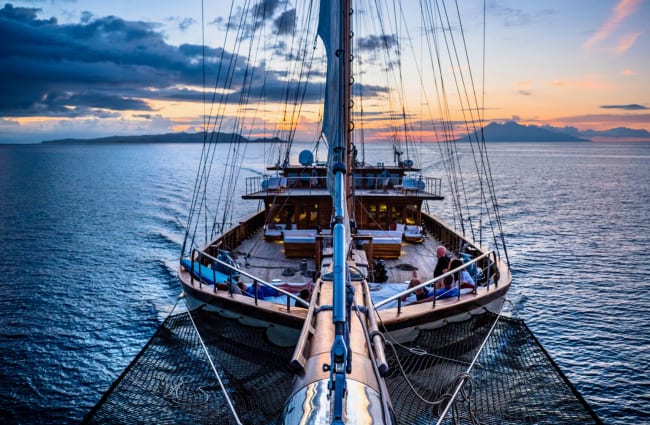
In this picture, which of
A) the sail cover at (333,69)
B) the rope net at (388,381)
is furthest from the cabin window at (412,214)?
the sail cover at (333,69)

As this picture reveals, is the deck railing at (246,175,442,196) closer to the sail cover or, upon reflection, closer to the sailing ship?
the sailing ship

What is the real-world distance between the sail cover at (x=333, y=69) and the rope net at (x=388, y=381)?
142 inches

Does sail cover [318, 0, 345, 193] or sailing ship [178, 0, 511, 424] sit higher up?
sail cover [318, 0, 345, 193]

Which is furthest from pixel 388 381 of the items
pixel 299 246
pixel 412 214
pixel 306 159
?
pixel 306 159

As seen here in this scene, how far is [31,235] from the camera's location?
125ft

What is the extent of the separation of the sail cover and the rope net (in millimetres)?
3615

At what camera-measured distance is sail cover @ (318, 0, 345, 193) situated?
7.00 meters

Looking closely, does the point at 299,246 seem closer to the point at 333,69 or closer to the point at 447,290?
the point at 447,290

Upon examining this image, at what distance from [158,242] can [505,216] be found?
39.9 meters

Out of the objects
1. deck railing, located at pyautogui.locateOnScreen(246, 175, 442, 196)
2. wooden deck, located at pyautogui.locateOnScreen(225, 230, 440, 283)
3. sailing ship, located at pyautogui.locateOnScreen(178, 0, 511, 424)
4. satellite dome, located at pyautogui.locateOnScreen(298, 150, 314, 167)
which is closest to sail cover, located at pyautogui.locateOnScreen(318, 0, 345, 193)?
sailing ship, located at pyautogui.locateOnScreen(178, 0, 511, 424)

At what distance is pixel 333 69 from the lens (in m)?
7.30

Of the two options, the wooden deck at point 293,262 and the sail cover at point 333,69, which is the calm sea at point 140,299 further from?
the sail cover at point 333,69

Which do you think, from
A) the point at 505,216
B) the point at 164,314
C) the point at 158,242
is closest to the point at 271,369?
the point at 164,314

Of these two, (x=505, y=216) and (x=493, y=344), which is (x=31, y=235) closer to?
(x=493, y=344)
